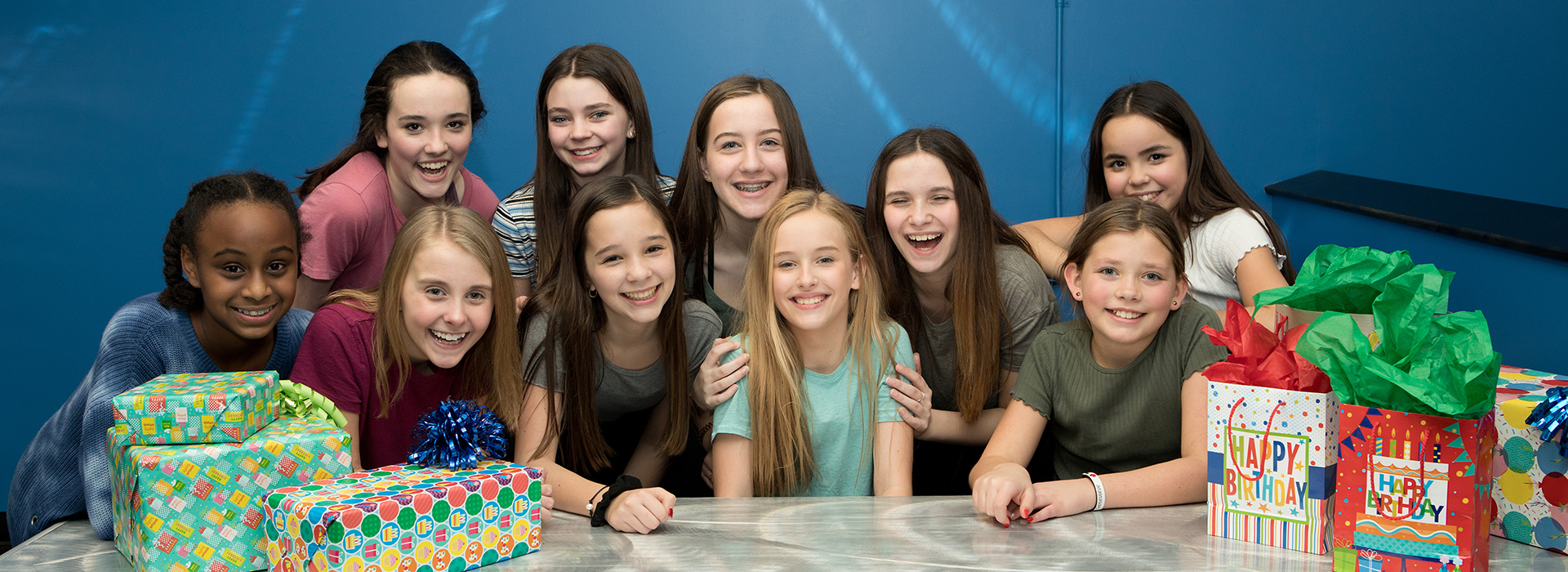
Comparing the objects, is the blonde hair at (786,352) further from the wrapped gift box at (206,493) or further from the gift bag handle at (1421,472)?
the gift bag handle at (1421,472)

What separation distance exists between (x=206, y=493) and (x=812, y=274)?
101 centimetres

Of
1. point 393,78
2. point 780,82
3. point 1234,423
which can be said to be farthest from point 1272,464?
point 780,82

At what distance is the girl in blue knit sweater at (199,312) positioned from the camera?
158 centimetres

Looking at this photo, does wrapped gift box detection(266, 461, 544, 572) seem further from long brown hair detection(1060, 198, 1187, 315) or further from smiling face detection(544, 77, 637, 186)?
smiling face detection(544, 77, 637, 186)

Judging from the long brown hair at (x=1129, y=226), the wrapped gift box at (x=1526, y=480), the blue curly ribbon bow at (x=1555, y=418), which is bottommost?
the wrapped gift box at (x=1526, y=480)

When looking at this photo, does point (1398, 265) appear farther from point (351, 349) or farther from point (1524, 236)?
point (351, 349)

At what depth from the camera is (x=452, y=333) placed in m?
1.72

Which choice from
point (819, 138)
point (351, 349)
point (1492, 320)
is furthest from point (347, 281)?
point (1492, 320)

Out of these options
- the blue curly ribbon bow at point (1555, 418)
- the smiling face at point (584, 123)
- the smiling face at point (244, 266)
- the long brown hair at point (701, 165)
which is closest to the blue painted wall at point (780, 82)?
the smiling face at point (584, 123)

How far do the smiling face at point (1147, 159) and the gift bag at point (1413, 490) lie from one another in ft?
3.66

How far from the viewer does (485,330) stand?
69.1 inches

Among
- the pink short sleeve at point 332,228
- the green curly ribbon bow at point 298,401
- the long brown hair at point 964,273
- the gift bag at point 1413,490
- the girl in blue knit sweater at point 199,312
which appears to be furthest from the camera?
the pink short sleeve at point 332,228

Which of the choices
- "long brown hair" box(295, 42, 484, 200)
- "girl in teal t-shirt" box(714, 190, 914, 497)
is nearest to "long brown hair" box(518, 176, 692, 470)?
"girl in teal t-shirt" box(714, 190, 914, 497)

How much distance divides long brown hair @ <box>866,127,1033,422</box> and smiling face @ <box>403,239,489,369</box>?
2.58ft
